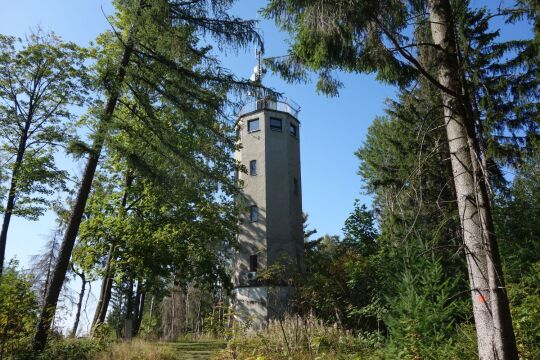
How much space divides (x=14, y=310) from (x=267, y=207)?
15871mm

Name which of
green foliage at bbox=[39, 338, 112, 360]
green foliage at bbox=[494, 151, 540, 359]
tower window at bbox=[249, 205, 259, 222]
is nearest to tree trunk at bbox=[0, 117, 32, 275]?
green foliage at bbox=[39, 338, 112, 360]

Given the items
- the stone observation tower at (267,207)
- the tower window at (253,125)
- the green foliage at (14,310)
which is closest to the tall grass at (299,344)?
the green foliage at (14,310)

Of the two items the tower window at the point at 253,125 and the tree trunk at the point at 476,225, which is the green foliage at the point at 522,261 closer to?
the tree trunk at the point at 476,225

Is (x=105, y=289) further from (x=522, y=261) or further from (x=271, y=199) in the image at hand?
(x=522, y=261)

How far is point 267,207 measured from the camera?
22453 millimetres

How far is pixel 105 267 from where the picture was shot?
16.7m

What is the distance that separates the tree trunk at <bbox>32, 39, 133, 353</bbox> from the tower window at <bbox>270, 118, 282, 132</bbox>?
44.2 feet

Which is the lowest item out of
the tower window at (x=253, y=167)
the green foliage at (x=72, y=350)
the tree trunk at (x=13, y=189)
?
the green foliage at (x=72, y=350)

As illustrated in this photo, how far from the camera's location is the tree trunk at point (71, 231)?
9.09 m

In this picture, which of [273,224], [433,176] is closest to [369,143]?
[273,224]

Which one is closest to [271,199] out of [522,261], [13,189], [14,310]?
[13,189]

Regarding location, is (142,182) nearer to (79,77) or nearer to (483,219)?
(79,77)

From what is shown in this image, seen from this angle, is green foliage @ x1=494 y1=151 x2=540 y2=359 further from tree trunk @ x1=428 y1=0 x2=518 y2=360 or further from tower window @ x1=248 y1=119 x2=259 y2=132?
tower window @ x1=248 y1=119 x2=259 y2=132

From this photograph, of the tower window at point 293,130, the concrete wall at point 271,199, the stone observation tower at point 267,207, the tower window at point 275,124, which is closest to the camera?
the stone observation tower at point 267,207
